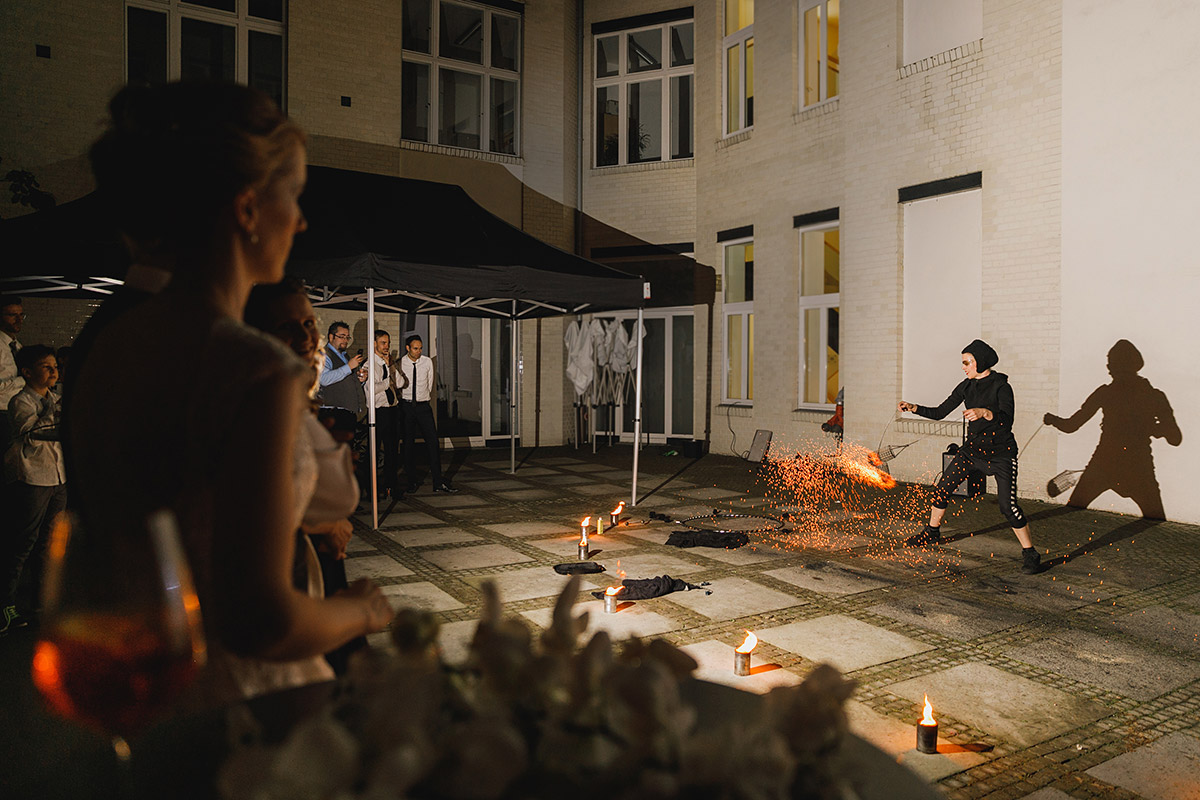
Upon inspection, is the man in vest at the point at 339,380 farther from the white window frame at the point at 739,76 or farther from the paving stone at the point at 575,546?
the white window frame at the point at 739,76

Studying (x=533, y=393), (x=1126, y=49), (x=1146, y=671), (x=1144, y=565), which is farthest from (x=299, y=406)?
(x=533, y=393)

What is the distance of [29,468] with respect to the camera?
4.82m

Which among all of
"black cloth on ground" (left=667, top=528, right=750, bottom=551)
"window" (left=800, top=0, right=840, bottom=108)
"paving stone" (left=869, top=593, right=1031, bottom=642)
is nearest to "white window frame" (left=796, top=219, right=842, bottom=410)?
"window" (left=800, top=0, right=840, bottom=108)

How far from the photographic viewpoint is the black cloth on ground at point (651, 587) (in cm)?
561

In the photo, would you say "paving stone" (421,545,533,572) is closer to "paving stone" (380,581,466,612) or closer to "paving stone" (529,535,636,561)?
"paving stone" (529,535,636,561)

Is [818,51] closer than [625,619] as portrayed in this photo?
No

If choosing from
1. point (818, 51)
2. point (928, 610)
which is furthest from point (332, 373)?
point (818, 51)

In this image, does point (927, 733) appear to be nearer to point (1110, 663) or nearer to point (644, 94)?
point (1110, 663)

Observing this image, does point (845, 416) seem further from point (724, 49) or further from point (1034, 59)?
point (724, 49)

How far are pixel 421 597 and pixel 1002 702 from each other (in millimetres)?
3567

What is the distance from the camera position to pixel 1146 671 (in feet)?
14.2

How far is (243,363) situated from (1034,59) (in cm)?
1089

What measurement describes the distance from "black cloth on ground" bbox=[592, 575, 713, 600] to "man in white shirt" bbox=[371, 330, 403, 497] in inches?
181

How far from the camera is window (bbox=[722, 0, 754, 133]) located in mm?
14547
